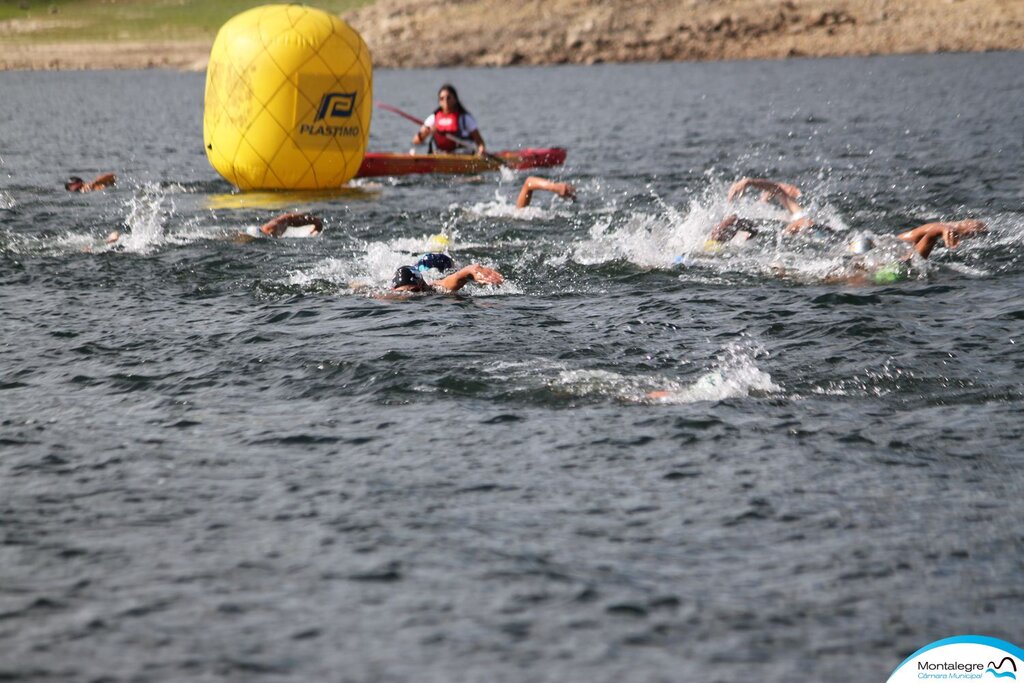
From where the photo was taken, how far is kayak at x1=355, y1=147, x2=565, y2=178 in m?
22.5

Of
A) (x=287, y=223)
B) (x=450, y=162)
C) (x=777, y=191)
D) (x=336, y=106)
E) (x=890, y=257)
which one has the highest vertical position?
(x=336, y=106)

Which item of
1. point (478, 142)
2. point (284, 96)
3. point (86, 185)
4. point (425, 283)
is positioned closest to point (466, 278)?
point (425, 283)

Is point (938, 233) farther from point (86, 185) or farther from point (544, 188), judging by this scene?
point (86, 185)

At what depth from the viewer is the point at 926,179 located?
2248cm

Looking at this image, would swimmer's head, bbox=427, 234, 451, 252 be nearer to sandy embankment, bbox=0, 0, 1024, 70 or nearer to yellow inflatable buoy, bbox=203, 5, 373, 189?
yellow inflatable buoy, bbox=203, 5, 373, 189

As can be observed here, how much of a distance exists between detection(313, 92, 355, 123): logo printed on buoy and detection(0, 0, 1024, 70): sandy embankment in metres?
63.0

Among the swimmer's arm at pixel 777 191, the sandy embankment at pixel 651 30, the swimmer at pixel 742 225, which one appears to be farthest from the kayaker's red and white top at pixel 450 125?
the sandy embankment at pixel 651 30

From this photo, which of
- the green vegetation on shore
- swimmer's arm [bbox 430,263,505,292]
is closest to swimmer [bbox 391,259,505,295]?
swimmer's arm [bbox 430,263,505,292]

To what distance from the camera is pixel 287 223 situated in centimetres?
1645

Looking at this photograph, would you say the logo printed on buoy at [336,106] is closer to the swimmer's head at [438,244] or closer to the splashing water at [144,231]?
the splashing water at [144,231]

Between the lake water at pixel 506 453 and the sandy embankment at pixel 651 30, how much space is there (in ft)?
205

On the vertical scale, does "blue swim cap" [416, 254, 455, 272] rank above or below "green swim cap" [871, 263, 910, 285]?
below

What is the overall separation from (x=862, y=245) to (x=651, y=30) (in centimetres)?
7172

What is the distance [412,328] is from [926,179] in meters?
13.8
